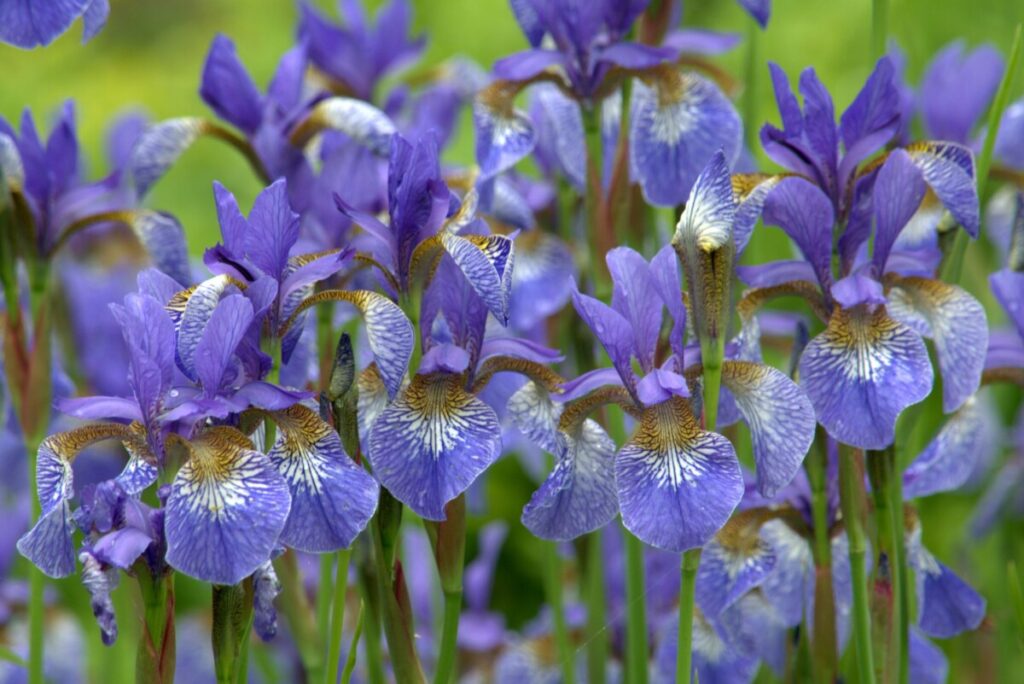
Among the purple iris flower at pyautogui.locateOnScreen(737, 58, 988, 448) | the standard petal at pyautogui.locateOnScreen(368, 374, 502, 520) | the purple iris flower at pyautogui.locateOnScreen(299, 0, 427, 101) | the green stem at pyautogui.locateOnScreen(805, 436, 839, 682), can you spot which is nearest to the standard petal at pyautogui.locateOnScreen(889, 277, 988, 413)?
the purple iris flower at pyautogui.locateOnScreen(737, 58, 988, 448)

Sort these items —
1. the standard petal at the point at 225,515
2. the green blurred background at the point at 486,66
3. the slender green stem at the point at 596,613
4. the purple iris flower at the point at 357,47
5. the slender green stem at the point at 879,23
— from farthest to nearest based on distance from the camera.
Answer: the green blurred background at the point at 486,66, the purple iris flower at the point at 357,47, the slender green stem at the point at 596,613, the slender green stem at the point at 879,23, the standard petal at the point at 225,515

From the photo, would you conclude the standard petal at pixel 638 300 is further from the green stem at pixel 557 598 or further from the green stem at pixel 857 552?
the green stem at pixel 557 598

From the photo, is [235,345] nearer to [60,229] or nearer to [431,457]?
[431,457]

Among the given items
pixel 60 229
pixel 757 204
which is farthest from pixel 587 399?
pixel 60 229

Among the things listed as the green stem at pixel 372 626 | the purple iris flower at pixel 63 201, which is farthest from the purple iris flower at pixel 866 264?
the purple iris flower at pixel 63 201

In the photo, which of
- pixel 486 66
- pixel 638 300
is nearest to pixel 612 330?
pixel 638 300

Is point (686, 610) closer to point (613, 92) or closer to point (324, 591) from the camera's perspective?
point (324, 591)
